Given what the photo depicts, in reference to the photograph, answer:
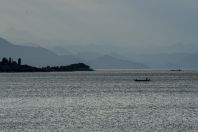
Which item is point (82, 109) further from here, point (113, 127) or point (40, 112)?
point (113, 127)

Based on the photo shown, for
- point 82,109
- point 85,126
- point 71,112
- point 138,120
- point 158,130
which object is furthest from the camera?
point 82,109

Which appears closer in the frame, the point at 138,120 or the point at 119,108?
the point at 138,120

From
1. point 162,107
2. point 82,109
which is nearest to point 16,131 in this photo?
point 82,109

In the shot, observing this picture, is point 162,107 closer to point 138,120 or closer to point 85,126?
point 138,120

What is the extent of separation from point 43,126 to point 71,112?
21.1 metres

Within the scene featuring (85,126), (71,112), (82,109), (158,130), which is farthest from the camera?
(82,109)

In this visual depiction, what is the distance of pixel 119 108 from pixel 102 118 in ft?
63.5

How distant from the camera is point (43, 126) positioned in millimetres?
74750

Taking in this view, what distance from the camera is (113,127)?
239 feet

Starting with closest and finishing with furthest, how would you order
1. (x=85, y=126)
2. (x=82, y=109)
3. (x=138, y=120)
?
(x=85, y=126) → (x=138, y=120) → (x=82, y=109)

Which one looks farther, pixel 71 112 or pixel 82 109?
pixel 82 109

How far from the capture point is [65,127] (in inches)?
2899

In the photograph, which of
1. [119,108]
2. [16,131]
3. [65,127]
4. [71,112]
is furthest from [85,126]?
[119,108]

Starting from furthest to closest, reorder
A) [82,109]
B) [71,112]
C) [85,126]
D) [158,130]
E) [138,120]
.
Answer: [82,109]
[71,112]
[138,120]
[85,126]
[158,130]
